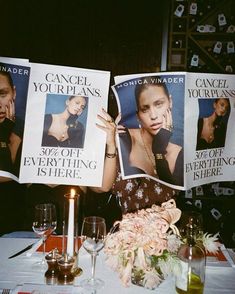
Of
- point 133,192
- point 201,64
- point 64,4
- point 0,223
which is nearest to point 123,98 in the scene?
point 133,192

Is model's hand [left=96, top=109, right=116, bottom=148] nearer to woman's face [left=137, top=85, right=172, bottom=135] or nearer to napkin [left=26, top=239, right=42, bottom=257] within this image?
woman's face [left=137, top=85, right=172, bottom=135]

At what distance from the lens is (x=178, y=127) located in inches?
61.2

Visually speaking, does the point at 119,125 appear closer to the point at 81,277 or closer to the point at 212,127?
the point at 212,127

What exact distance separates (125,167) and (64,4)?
8.14 ft

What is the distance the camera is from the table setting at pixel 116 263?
1038 mm

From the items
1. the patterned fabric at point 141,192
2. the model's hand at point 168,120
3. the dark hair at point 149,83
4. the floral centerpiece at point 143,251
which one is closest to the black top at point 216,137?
the model's hand at point 168,120

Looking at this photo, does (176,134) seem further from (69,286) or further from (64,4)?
(64,4)

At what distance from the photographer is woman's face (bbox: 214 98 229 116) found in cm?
156

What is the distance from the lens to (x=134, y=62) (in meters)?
3.64

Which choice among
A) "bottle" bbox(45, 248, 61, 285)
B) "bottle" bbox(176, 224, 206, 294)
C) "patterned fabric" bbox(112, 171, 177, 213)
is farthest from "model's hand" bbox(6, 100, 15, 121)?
"bottle" bbox(176, 224, 206, 294)

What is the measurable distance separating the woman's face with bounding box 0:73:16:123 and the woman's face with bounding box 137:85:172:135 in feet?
1.76

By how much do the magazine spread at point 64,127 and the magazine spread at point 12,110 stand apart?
29 mm

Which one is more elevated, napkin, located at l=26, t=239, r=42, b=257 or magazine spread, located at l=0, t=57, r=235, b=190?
magazine spread, located at l=0, t=57, r=235, b=190

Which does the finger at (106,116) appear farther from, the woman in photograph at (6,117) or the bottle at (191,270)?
the bottle at (191,270)
